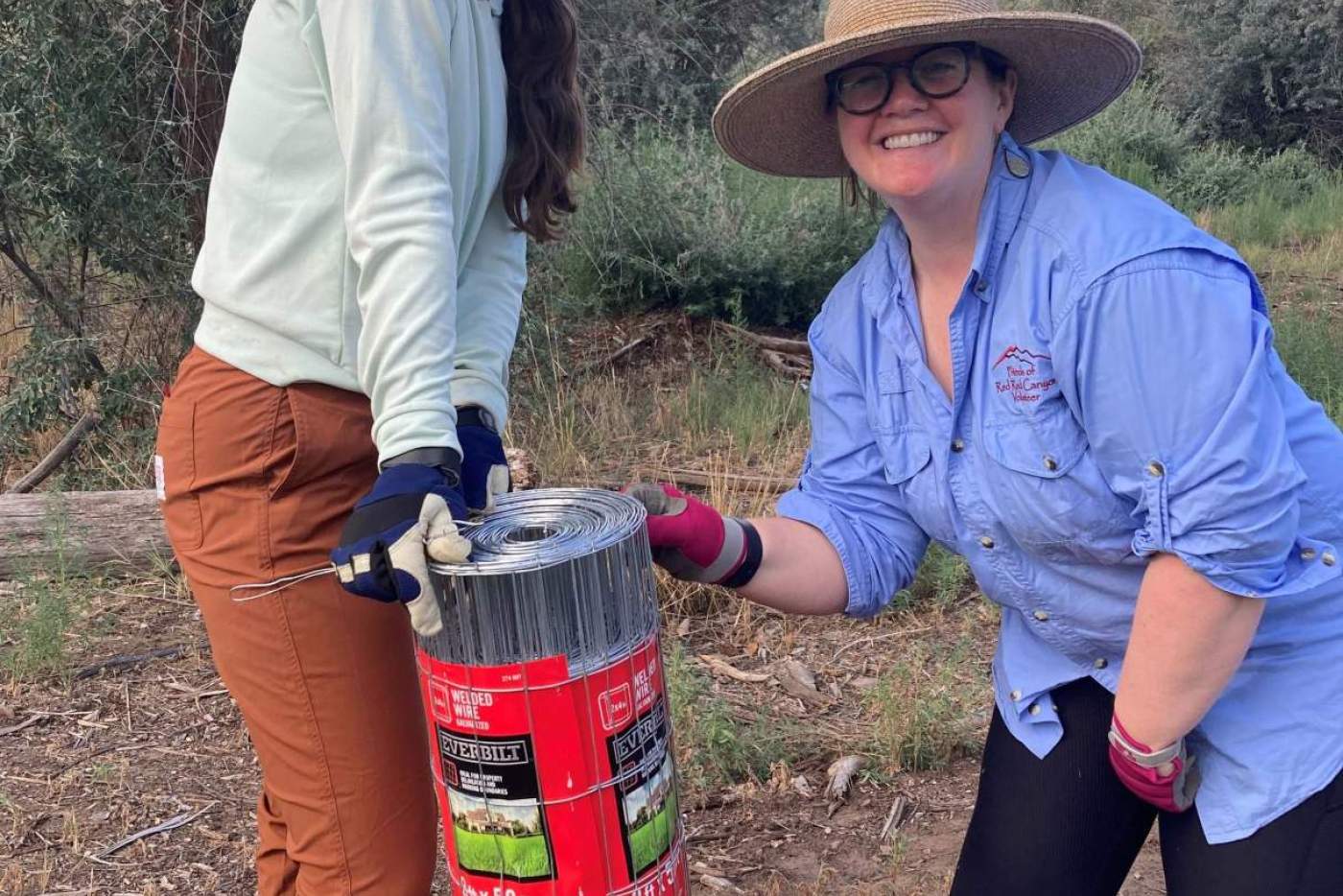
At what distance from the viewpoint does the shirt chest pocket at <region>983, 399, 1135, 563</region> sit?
1.94 meters

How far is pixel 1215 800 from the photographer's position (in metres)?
2.02

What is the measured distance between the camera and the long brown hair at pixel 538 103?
7.18ft

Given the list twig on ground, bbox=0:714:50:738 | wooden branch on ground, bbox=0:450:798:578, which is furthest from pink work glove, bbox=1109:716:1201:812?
twig on ground, bbox=0:714:50:738

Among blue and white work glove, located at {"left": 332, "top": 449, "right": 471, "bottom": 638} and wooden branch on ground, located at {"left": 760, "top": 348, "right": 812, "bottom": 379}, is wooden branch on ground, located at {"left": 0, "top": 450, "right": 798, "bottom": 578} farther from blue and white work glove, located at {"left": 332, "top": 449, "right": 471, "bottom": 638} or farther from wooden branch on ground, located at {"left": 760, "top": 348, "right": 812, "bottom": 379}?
blue and white work glove, located at {"left": 332, "top": 449, "right": 471, "bottom": 638}

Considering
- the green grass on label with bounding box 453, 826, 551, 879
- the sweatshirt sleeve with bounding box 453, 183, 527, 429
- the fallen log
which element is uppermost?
the sweatshirt sleeve with bounding box 453, 183, 527, 429

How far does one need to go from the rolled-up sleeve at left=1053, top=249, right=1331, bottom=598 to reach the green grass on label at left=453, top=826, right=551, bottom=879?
1008mm

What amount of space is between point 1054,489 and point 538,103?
1107 mm

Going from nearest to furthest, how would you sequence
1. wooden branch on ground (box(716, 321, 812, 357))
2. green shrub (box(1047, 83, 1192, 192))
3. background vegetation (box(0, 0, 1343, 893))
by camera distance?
background vegetation (box(0, 0, 1343, 893)), wooden branch on ground (box(716, 321, 812, 357)), green shrub (box(1047, 83, 1192, 192))

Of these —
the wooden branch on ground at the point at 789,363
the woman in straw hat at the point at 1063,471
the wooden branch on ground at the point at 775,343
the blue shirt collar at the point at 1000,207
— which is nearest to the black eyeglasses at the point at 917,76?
the woman in straw hat at the point at 1063,471

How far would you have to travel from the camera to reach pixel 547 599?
1710 mm

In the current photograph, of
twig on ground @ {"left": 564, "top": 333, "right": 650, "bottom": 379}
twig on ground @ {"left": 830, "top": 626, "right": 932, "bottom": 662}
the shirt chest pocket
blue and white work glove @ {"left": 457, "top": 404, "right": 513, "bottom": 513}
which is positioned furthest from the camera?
twig on ground @ {"left": 564, "top": 333, "right": 650, "bottom": 379}

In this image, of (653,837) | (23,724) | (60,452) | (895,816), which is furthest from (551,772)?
(60,452)

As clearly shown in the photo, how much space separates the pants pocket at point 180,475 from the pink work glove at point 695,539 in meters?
0.72

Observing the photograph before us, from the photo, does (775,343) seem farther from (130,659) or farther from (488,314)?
(488,314)
